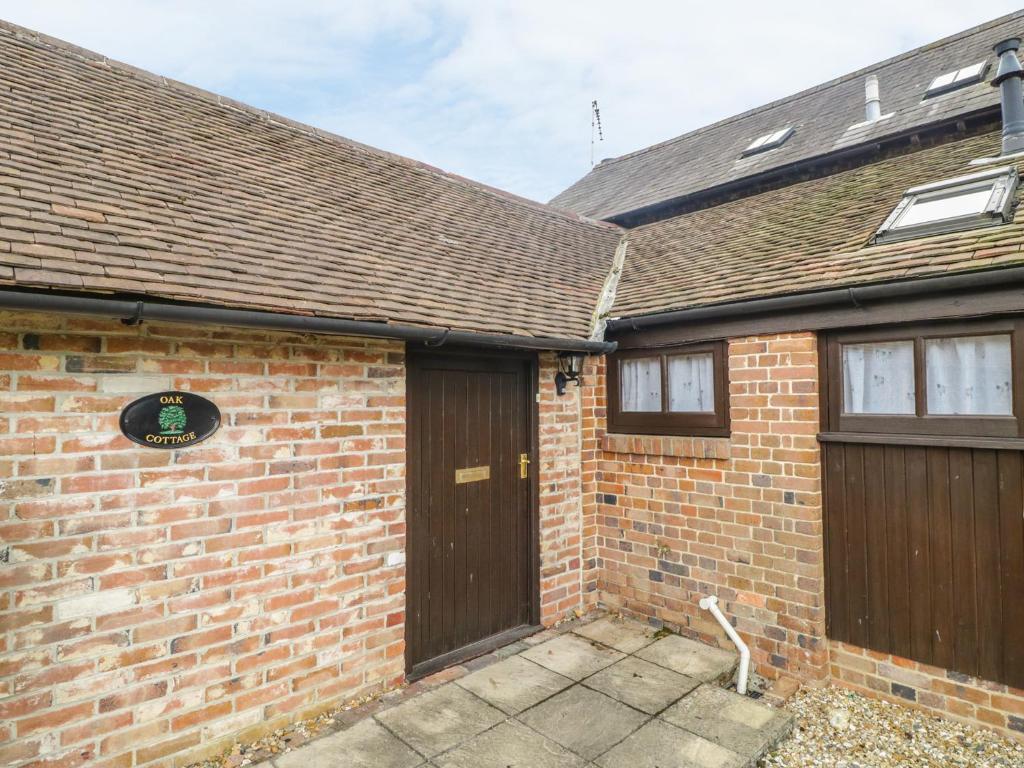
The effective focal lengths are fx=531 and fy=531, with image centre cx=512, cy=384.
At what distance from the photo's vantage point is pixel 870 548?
11.9 feet

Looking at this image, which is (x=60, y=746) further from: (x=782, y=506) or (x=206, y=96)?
(x=206, y=96)

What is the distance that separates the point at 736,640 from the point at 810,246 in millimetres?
3166

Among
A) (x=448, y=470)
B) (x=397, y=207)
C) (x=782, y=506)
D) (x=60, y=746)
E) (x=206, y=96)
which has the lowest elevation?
(x=60, y=746)

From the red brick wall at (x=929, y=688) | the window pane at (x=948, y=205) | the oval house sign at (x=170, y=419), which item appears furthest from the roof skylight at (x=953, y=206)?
the oval house sign at (x=170, y=419)

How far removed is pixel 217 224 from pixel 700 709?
4.38 m

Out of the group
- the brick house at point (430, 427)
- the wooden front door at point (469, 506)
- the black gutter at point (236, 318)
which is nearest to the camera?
the black gutter at point (236, 318)

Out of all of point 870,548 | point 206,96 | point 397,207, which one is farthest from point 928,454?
point 206,96

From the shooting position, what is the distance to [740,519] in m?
4.18

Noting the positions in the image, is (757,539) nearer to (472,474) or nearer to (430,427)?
(472,474)

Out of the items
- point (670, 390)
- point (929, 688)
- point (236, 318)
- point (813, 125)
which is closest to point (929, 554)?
point (929, 688)

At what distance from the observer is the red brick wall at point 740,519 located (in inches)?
151

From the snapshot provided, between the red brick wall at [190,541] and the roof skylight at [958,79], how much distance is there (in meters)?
7.02

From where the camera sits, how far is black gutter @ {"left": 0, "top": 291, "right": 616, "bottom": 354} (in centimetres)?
230

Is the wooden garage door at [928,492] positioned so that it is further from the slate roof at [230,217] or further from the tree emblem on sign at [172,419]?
the tree emblem on sign at [172,419]
